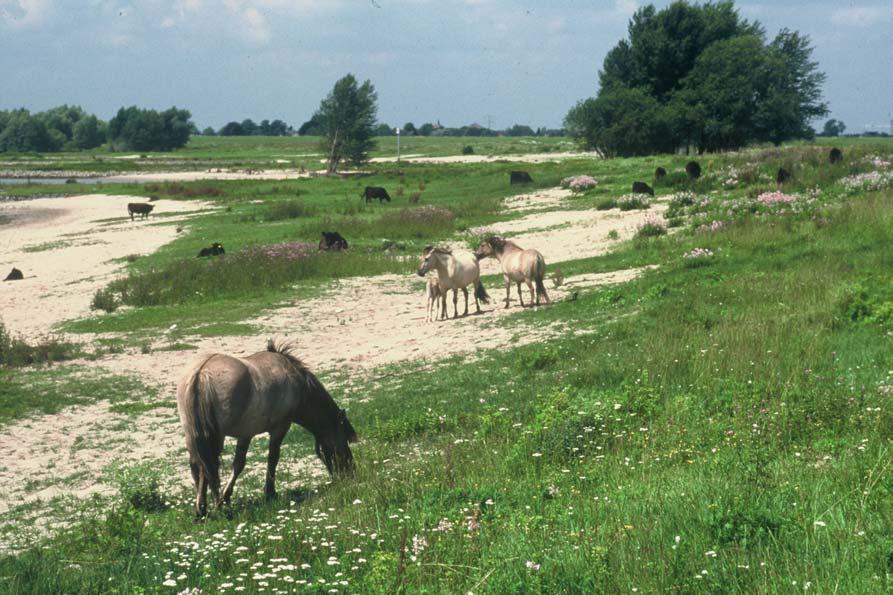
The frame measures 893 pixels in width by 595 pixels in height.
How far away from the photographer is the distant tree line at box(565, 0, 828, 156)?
64.9 meters

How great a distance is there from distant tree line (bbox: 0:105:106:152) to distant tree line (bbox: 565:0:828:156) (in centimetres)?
13103

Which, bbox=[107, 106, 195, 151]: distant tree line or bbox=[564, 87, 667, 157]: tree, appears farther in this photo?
bbox=[107, 106, 195, 151]: distant tree line

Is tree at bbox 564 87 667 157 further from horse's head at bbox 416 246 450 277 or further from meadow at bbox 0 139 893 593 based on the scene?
horse's head at bbox 416 246 450 277

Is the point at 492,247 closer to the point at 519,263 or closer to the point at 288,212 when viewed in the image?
the point at 519,263

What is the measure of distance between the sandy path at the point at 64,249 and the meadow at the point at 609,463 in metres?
4.57

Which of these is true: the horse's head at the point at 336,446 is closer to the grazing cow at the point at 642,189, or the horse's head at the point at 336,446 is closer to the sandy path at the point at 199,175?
the grazing cow at the point at 642,189

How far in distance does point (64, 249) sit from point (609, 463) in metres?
37.8

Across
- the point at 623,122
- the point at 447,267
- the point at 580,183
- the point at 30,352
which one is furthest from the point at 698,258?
the point at 623,122

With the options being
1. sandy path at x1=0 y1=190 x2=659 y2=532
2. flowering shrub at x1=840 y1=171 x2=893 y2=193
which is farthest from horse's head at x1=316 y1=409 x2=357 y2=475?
flowering shrub at x1=840 y1=171 x2=893 y2=193

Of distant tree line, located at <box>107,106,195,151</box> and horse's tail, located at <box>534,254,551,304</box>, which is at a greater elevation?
distant tree line, located at <box>107,106,195,151</box>

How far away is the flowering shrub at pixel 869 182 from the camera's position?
81.4 ft

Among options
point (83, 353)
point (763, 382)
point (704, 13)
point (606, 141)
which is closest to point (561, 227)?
point (83, 353)

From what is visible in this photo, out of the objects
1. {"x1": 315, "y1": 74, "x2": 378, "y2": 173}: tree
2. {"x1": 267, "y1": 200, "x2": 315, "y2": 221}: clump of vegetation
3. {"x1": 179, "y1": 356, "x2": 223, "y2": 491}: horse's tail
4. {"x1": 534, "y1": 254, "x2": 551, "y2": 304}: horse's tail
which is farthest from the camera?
{"x1": 315, "y1": 74, "x2": 378, "y2": 173}: tree

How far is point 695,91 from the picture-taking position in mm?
66750
